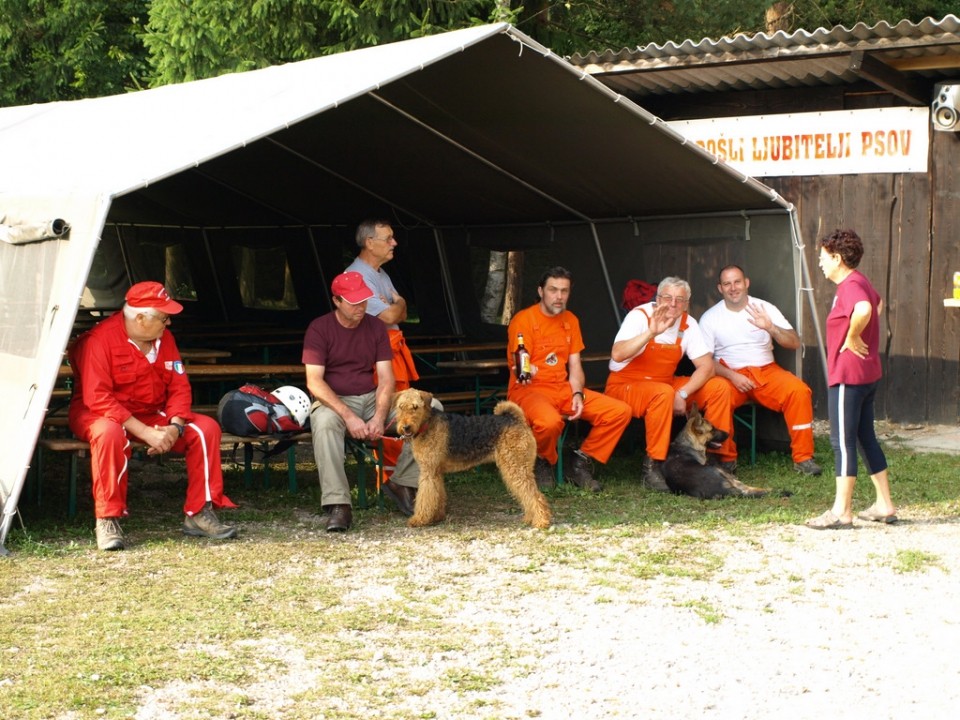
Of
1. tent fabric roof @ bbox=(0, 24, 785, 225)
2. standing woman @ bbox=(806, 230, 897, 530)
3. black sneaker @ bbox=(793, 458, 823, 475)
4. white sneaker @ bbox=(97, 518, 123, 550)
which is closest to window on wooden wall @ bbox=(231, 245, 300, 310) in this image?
tent fabric roof @ bbox=(0, 24, 785, 225)

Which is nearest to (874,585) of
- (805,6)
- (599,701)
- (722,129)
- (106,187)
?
(599,701)

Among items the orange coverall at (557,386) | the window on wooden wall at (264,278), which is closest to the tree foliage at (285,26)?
the window on wooden wall at (264,278)

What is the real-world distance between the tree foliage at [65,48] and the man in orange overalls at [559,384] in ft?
40.2

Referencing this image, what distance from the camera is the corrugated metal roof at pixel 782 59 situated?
9.34 m

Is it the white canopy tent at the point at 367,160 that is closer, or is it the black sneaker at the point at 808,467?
the white canopy tent at the point at 367,160

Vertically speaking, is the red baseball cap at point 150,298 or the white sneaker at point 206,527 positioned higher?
the red baseball cap at point 150,298

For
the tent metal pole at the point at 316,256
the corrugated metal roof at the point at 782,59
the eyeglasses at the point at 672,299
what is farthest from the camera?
the tent metal pole at the point at 316,256

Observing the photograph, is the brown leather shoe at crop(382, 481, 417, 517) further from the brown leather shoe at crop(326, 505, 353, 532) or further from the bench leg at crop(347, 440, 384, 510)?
the brown leather shoe at crop(326, 505, 353, 532)

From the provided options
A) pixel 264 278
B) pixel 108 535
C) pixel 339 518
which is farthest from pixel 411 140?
pixel 264 278

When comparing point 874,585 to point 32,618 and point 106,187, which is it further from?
point 106,187

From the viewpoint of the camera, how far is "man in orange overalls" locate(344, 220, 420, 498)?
7742 millimetres

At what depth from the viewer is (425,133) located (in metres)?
9.06

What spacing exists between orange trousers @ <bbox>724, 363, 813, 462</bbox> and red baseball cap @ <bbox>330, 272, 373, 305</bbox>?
264cm

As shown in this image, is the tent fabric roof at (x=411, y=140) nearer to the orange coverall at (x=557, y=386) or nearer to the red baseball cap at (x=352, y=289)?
the red baseball cap at (x=352, y=289)
